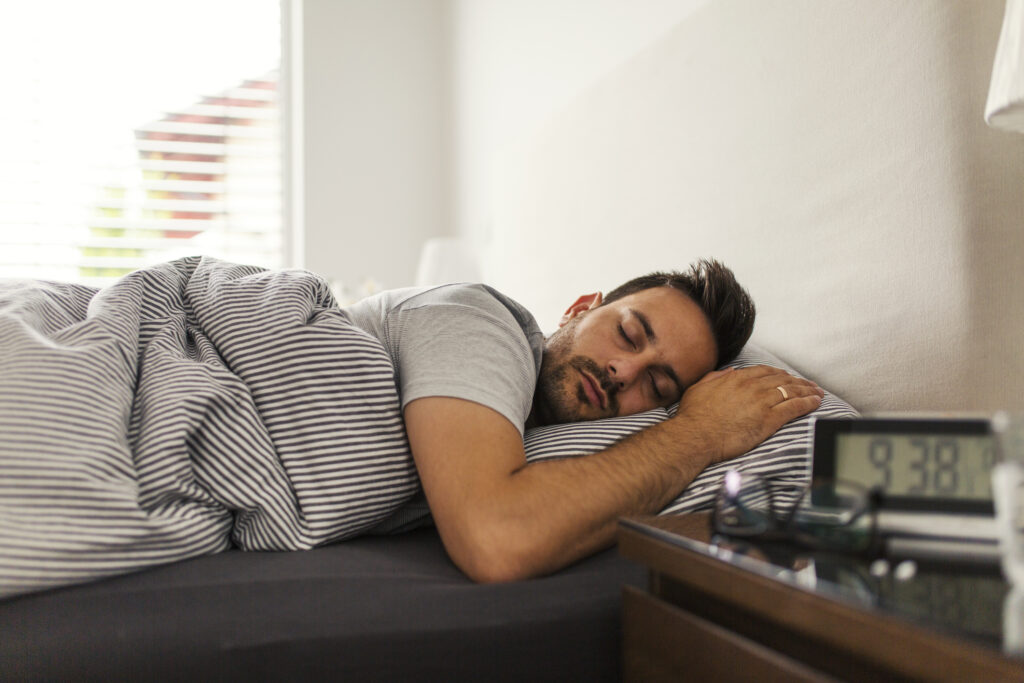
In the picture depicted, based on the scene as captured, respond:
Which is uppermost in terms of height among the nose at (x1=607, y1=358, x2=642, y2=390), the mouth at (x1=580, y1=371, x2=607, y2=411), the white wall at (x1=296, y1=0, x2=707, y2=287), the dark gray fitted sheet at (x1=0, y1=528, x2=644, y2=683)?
the white wall at (x1=296, y1=0, x2=707, y2=287)

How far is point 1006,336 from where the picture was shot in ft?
3.30

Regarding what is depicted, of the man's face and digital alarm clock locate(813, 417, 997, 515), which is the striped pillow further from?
digital alarm clock locate(813, 417, 997, 515)

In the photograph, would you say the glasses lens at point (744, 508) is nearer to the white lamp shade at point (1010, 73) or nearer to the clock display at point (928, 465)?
the clock display at point (928, 465)

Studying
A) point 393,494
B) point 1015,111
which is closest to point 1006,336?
point 1015,111

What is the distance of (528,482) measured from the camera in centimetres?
87

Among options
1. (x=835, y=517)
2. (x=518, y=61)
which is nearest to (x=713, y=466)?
(x=835, y=517)

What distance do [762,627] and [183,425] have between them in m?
0.60

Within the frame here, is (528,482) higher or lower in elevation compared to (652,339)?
lower

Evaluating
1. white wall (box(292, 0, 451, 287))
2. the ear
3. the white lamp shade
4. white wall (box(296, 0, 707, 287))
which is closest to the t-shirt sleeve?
the ear

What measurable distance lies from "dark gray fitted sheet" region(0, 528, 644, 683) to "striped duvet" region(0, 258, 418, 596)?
59mm

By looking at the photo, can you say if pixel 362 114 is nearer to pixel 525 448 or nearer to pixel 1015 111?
pixel 525 448

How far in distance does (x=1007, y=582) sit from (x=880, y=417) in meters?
0.14

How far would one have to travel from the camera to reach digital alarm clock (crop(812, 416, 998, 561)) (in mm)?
564

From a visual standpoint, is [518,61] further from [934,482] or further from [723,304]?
[934,482]
